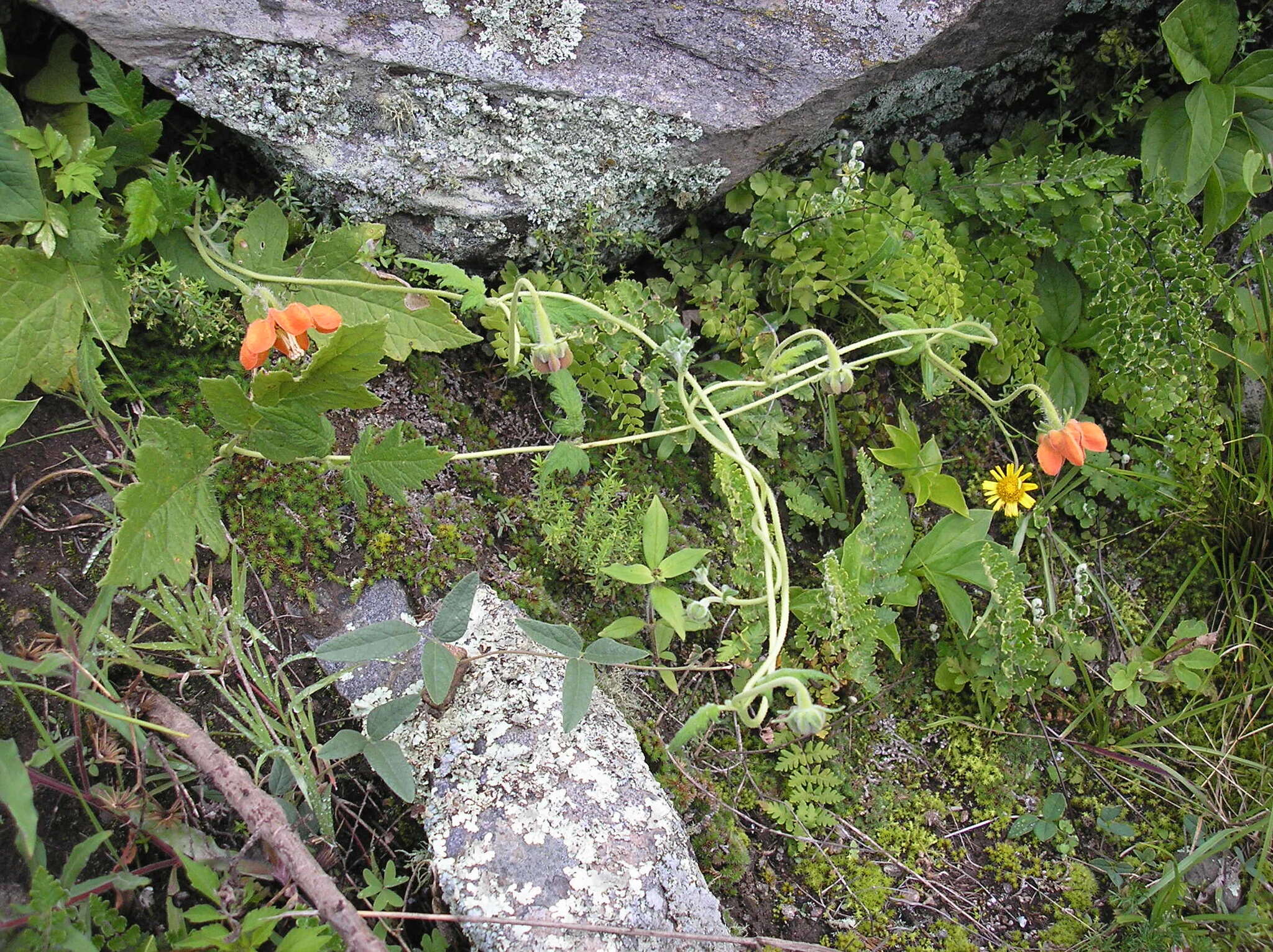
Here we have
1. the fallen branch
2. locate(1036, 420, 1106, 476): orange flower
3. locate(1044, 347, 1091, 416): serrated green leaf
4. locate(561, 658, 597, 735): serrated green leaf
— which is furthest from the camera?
locate(1044, 347, 1091, 416): serrated green leaf

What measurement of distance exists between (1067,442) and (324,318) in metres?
1.87

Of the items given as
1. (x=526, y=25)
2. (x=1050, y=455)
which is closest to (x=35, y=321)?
(x=526, y=25)

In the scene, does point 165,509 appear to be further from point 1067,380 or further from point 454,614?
point 1067,380

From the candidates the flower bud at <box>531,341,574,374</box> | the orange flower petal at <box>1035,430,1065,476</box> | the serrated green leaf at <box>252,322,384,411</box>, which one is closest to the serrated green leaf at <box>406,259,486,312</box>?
the flower bud at <box>531,341,574,374</box>

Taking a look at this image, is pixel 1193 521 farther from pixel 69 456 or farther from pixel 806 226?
pixel 69 456

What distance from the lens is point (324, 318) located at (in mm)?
1817

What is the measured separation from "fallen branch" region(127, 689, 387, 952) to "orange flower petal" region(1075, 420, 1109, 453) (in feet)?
6.72

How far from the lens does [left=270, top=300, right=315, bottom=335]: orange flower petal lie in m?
1.77

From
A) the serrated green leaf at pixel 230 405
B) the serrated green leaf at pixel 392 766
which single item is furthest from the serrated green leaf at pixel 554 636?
the serrated green leaf at pixel 230 405

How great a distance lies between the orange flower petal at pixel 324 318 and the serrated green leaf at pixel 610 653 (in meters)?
0.90

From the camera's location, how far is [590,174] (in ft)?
7.98

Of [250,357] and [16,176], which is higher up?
[16,176]

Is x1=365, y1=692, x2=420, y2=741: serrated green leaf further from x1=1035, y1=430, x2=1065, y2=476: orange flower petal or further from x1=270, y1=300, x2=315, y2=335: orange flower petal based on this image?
x1=1035, y1=430, x2=1065, y2=476: orange flower petal

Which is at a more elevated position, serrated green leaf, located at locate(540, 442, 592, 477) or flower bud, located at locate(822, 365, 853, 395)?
flower bud, located at locate(822, 365, 853, 395)
